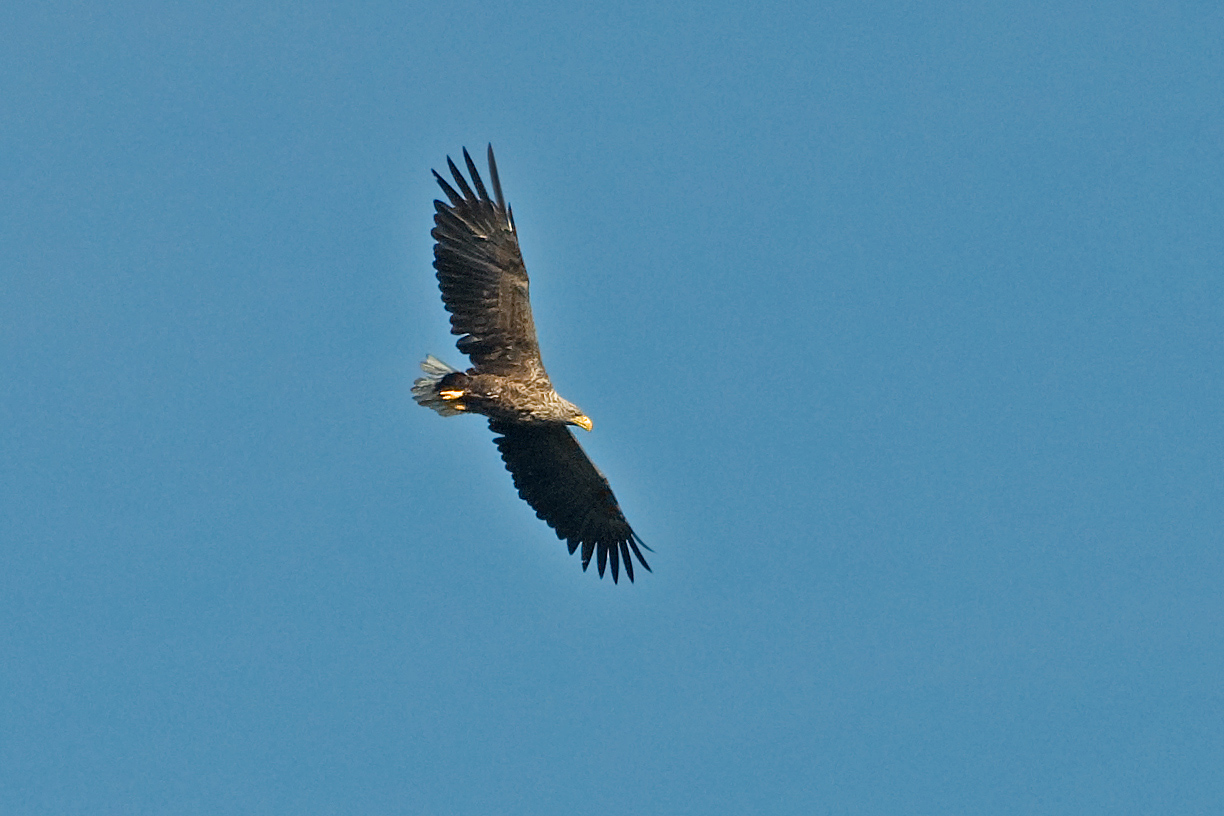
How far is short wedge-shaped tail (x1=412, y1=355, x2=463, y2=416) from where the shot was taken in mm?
25953

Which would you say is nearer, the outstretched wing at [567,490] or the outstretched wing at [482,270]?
the outstretched wing at [482,270]

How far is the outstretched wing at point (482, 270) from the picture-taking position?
84.1 ft

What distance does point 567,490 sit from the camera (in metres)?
28.1

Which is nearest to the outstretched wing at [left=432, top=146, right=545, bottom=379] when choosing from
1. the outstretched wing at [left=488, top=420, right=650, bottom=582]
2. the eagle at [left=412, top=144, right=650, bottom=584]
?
the eagle at [left=412, top=144, right=650, bottom=584]

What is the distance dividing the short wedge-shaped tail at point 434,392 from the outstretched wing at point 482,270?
21.1 inches

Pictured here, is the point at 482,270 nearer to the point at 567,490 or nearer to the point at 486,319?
the point at 486,319

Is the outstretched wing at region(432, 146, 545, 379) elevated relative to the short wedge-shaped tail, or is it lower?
elevated

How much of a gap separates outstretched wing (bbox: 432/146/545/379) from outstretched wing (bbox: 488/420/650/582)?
150 cm

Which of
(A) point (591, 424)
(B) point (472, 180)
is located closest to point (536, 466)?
(A) point (591, 424)

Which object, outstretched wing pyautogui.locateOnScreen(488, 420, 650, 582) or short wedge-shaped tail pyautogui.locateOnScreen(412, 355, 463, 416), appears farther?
outstretched wing pyautogui.locateOnScreen(488, 420, 650, 582)

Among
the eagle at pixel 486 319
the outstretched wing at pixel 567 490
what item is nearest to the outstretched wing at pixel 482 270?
the eagle at pixel 486 319

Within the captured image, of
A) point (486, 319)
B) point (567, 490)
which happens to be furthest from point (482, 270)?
point (567, 490)

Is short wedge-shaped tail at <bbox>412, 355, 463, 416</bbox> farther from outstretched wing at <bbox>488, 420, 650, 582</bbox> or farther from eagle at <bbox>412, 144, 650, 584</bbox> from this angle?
outstretched wing at <bbox>488, 420, 650, 582</bbox>

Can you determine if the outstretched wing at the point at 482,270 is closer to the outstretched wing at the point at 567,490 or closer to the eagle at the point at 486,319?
the eagle at the point at 486,319
